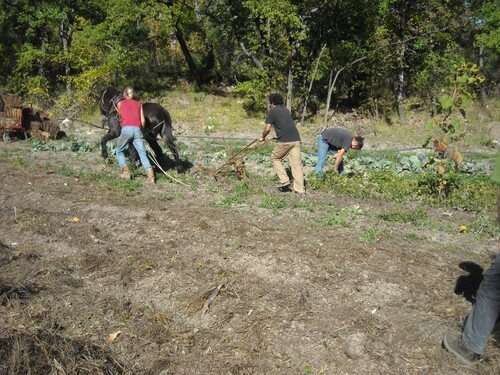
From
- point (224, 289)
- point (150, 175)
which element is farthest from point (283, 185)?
point (224, 289)

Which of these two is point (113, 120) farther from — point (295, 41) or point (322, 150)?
point (295, 41)

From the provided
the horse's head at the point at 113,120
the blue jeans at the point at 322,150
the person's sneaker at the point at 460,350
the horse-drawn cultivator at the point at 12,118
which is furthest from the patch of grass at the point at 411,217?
the horse-drawn cultivator at the point at 12,118

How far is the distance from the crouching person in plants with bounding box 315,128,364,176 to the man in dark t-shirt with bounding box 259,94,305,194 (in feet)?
3.23

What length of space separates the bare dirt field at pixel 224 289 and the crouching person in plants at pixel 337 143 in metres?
1.77

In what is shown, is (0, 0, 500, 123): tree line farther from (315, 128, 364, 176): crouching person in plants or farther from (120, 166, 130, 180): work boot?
(120, 166, 130, 180): work boot

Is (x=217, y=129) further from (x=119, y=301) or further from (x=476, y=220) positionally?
(x=119, y=301)

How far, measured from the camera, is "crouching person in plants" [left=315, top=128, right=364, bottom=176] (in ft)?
29.3

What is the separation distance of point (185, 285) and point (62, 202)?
12.2 feet

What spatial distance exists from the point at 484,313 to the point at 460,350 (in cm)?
40

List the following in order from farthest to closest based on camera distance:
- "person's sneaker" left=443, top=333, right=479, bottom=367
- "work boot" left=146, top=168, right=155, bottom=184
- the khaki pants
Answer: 1. "work boot" left=146, top=168, right=155, bottom=184
2. the khaki pants
3. "person's sneaker" left=443, top=333, right=479, bottom=367

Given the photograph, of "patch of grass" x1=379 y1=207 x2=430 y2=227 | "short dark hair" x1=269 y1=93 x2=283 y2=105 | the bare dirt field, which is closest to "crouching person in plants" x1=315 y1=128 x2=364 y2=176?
"short dark hair" x1=269 y1=93 x2=283 y2=105

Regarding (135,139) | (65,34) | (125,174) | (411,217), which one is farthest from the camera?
(65,34)

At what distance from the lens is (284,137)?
831cm

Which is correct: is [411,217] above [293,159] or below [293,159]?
below
